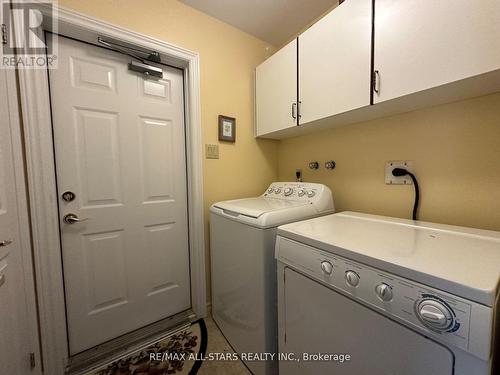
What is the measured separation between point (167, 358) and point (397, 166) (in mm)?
1903

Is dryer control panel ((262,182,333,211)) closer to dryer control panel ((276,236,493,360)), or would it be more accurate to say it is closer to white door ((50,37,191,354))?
dryer control panel ((276,236,493,360))

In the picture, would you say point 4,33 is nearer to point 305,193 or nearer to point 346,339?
point 305,193

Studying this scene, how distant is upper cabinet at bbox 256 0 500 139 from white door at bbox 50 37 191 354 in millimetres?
978

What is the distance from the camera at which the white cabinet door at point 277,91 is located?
145 centimetres

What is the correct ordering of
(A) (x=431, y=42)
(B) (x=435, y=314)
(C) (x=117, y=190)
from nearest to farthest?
(B) (x=435, y=314) → (A) (x=431, y=42) → (C) (x=117, y=190)

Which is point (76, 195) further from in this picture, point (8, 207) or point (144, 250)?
point (144, 250)

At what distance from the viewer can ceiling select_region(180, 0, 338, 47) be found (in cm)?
147

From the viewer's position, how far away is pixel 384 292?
0.59 meters

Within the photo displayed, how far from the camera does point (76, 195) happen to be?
125 centimetres

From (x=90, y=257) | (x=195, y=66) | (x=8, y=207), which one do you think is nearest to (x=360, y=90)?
(x=195, y=66)

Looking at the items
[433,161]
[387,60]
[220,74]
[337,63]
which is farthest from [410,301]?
[220,74]

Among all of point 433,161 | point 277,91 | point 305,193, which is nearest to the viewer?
point 433,161

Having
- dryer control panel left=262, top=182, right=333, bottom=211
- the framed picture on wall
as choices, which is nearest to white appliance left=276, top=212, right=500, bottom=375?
dryer control panel left=262, top=182, right=333, bottom=211

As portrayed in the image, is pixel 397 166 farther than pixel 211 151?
No
